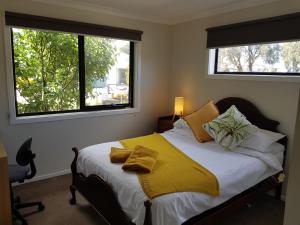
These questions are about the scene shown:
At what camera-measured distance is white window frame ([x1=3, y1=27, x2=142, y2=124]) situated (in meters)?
2.79

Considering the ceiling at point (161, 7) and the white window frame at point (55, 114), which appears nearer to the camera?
the white window frame at point (55, 114)

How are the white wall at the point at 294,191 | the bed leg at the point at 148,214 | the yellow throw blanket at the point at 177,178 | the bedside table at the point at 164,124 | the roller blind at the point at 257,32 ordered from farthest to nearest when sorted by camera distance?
the bedside table at the point at 164,124 → the roller blind at the point at 257,32 → the yellow throw blanket at the point at 177,178 → the bed leg at the point at 148,214 → the white wall at the point at 294,191

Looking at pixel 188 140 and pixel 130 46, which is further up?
pixel 130 46

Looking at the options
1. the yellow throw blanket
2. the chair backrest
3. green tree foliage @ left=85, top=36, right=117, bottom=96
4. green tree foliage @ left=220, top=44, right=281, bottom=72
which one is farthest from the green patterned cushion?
the chair backrest

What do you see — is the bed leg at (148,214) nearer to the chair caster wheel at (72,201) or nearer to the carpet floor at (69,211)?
the carpet floor at (69,211)

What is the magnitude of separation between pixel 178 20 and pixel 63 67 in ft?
6.64

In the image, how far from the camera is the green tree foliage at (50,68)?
3.02 metres

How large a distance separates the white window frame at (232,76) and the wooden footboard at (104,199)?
2.13 m

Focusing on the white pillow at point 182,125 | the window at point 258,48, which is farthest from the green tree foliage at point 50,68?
the window at point 258,48

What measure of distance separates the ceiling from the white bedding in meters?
1.78

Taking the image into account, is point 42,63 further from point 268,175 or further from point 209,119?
point 268,175

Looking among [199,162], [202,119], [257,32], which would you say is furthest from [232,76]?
[199,162]

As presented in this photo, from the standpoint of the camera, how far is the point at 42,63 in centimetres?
316

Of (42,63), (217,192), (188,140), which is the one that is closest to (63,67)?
(42,63)
